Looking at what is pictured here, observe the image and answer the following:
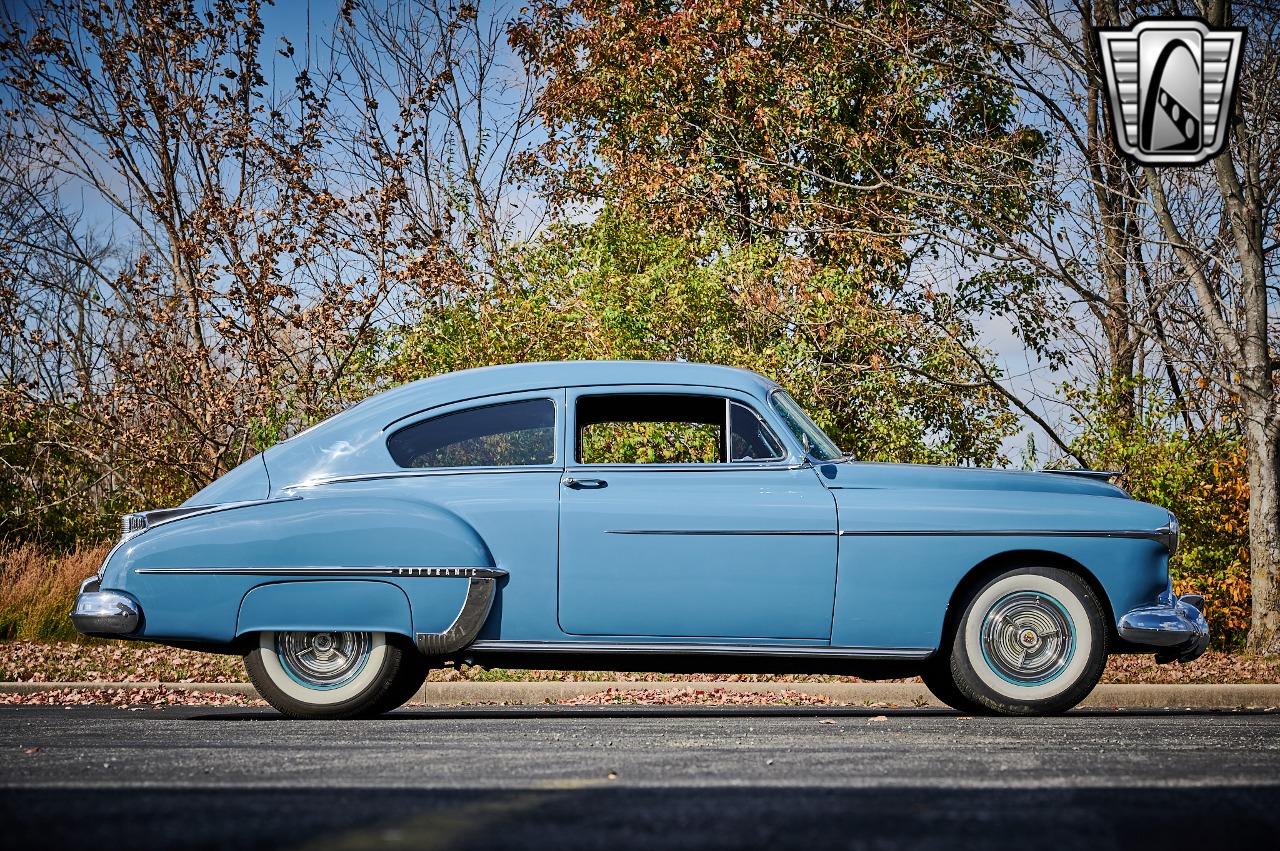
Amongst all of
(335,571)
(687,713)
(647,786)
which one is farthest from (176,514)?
(647,786)

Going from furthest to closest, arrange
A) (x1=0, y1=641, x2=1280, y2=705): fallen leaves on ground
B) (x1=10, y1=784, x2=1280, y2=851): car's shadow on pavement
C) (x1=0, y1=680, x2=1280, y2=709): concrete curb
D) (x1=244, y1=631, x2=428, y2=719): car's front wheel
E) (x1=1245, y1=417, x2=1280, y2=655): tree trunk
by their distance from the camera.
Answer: (x1=1245, y1=417, x2=1280, y2=655): tree trunk → (x1=0, y1=641, x2=1280, y2=705): fallen leaves on ground → (x1=0, y1=680, x2=1280, y2=709): concrete curb → (x1=244, y1=631, x2=428, y2=719): car's front wheel → (x1=10, y1=784, x2=1280, y2=851): car's shadow on pavement

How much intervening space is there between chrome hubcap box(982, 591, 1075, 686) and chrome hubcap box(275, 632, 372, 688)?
128 inches

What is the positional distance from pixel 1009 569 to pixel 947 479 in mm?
561

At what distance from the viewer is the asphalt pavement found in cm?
324

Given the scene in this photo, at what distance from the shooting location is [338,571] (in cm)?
696

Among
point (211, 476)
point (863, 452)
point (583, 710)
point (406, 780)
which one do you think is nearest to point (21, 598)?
point (211, 476)

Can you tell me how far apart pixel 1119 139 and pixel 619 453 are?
5.42 m

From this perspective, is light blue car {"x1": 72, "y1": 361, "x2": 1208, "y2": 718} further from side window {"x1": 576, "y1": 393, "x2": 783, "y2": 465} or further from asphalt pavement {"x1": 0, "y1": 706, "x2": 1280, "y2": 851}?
asphalt pavement {"x1": 0, "y1": 706, "x2": 1280, "y2": 851}

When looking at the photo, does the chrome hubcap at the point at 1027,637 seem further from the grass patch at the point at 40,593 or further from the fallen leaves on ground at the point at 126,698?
the grass patch at the point at 40,593

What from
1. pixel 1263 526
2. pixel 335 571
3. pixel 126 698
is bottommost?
pixel 126 698

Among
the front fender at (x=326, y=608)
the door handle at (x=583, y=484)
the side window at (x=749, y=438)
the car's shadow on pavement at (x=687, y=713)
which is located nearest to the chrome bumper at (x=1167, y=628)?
the car's shadow on pavement at (x=687, y=713)

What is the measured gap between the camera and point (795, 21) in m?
17.3

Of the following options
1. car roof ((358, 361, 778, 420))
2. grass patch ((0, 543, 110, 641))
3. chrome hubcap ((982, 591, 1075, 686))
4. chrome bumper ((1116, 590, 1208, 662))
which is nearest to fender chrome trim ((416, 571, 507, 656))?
car roof ((358, 361, 778, 420))

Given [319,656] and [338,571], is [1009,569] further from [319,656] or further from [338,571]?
[319,656]
